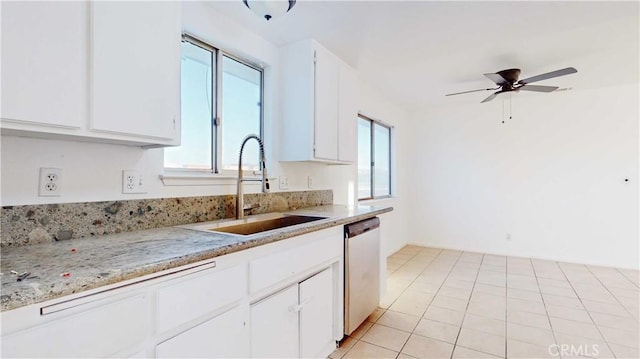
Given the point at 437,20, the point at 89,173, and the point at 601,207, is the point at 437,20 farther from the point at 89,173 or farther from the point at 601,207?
the point at 601,207

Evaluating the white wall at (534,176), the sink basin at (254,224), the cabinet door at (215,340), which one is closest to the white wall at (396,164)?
the white wall at (534,176)

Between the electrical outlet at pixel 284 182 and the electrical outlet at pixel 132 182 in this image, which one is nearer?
the electrical outlet at pixel 132 182

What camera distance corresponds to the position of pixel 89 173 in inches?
55.6

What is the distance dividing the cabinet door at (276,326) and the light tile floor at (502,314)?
588 mm

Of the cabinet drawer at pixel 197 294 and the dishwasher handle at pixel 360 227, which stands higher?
the dishwasher handle at pixel 360 227

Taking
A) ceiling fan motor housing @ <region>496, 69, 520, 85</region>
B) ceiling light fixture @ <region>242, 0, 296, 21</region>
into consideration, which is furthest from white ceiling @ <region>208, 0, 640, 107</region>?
ceiling light fixture @ <region>242, 0, 296, 21</region>

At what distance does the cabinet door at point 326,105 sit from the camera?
2.50 metres

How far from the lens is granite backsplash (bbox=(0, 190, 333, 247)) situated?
1.20 metres

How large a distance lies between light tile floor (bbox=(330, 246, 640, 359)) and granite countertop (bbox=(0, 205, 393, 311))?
4.20 feet

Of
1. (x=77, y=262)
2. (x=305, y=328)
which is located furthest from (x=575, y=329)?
(x=77, y=262)

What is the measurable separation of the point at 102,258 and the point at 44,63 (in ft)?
2.22

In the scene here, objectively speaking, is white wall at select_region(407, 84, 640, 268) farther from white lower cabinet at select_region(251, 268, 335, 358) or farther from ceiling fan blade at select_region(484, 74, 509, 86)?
white lower cabinet at select_region(251, 268, 335, 358)

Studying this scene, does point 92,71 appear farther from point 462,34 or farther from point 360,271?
point 462,34

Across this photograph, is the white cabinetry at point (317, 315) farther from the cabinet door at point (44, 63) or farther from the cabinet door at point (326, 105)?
the cabinet door at point (44, 63)
